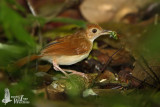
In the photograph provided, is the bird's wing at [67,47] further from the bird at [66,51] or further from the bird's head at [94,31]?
the bird's head at [94,31]

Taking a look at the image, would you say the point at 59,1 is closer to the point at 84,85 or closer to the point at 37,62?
the point at 37,62

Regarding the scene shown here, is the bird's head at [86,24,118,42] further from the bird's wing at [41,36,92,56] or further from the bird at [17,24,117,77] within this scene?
the bird's wing at [41,36,92,56]

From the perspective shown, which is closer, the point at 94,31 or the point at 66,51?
the point at 66,51

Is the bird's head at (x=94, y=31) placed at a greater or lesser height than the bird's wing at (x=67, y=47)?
greater

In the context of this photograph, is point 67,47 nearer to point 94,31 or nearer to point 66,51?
point 66,51

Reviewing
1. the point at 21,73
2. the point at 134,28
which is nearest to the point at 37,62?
the point at 21,73

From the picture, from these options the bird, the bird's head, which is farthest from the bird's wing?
the bird's head

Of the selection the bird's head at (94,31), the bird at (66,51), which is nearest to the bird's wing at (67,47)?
the bird at (66,51)

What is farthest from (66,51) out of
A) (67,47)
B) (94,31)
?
(94,31)
